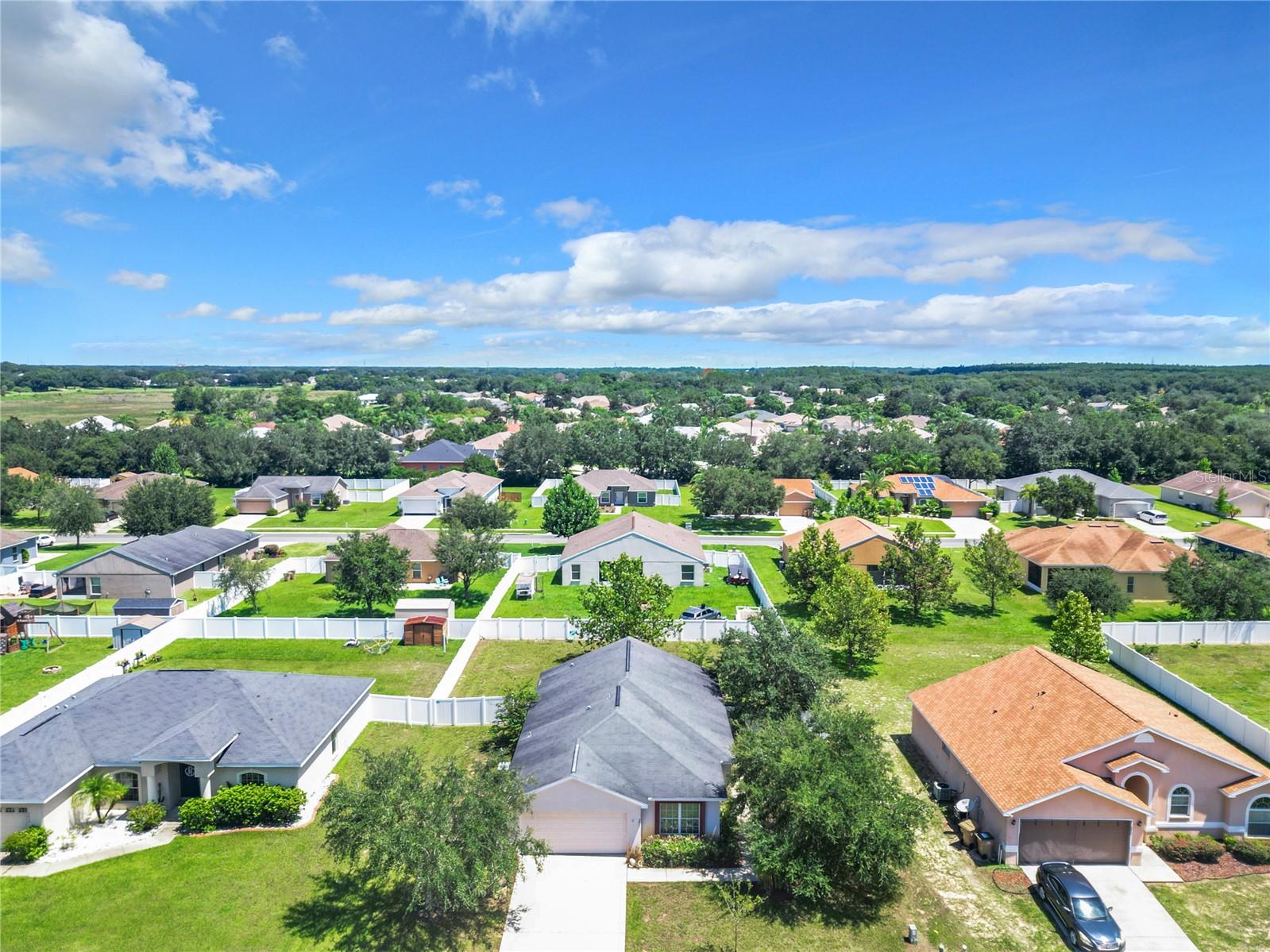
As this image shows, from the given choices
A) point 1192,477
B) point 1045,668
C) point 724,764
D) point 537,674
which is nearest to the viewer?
point 724,764

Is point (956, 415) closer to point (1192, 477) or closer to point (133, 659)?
point (1192, 477)

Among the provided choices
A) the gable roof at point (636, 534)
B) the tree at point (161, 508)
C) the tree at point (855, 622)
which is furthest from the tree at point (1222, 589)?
the tree at point (161, 508)

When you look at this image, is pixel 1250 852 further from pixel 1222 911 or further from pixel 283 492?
pixel 283 492

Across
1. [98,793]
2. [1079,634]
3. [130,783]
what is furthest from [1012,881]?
[98,793]

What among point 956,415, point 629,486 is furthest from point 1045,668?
point 956,415

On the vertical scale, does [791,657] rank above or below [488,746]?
above

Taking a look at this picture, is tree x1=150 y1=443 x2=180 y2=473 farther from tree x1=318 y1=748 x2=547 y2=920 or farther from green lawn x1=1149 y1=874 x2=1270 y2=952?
green lawn x1=1149 y1=874 x2=1270 y2=952

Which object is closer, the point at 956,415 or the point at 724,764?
the point at 724,764
